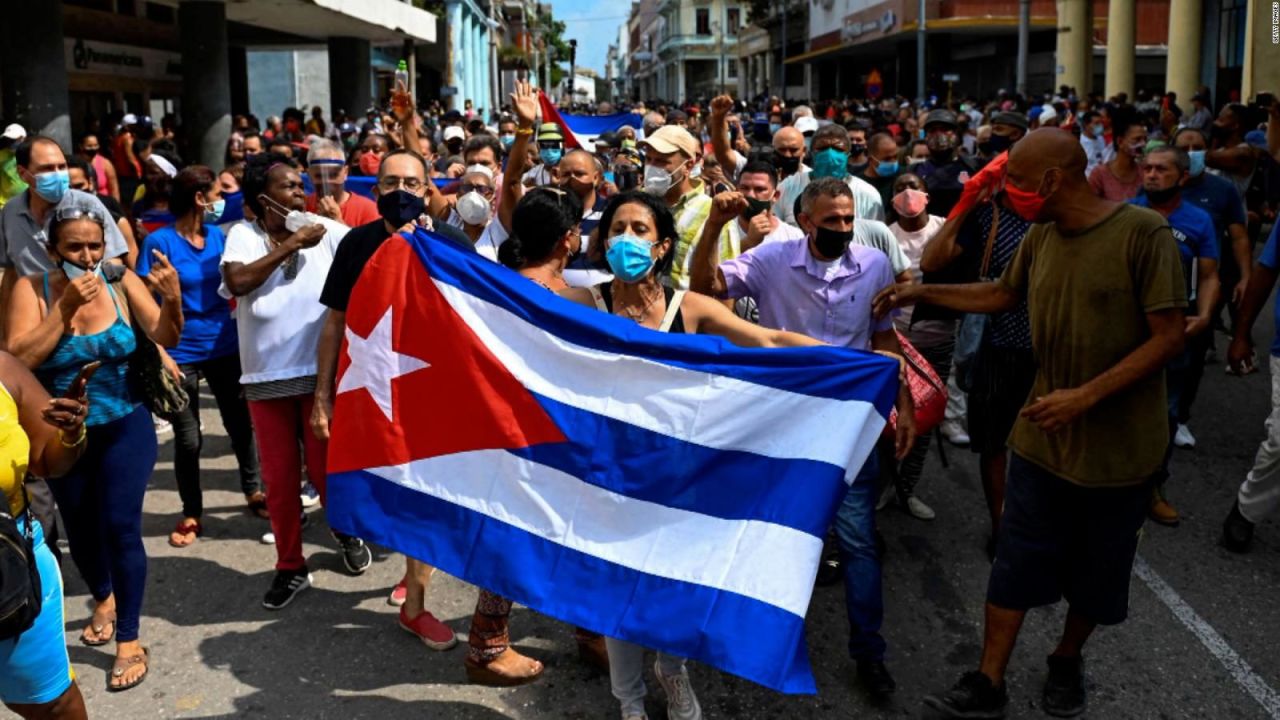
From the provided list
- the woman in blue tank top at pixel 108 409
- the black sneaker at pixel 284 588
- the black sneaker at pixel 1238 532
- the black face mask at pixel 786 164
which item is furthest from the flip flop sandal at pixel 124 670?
the black sneaker at pixel 1238 532

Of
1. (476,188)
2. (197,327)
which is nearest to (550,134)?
(476,188)

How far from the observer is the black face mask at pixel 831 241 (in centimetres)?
443

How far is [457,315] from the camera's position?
13.3 feet

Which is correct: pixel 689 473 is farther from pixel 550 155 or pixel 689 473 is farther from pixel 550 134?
pixel 550 134

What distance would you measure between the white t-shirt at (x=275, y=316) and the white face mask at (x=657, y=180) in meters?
1.53

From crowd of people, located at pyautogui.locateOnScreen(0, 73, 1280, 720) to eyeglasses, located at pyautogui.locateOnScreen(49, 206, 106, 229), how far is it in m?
0.02

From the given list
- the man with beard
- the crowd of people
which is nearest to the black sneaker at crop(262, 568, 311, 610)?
the crowd of people

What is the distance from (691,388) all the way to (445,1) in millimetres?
41506

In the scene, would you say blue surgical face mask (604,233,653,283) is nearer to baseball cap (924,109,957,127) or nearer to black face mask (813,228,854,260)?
black face mask (813,228,854,260)

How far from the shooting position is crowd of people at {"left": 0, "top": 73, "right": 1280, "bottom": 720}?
3.76m

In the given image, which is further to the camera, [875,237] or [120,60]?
[120,60]

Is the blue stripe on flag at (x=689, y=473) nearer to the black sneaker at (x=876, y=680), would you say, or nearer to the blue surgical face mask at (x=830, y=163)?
the black sneaker at (x=876, y=680)

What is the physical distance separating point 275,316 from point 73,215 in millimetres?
1032

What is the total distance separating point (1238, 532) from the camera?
5531 millimetres
